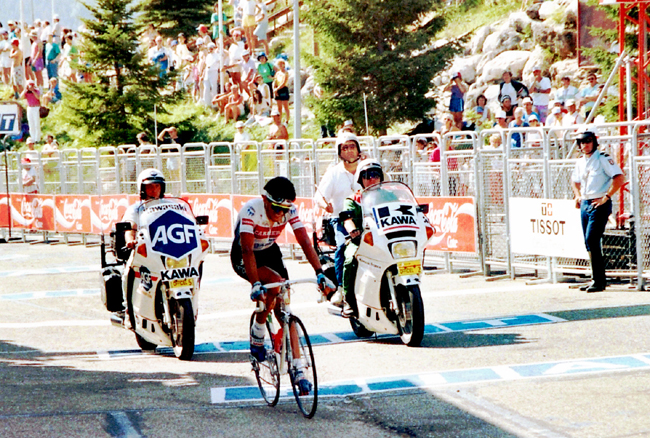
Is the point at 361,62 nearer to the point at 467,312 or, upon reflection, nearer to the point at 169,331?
the point at 467,312

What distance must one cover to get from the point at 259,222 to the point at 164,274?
6.33 ft

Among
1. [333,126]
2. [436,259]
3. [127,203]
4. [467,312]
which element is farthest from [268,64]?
[467,312]

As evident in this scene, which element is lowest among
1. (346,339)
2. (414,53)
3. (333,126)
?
(346,339)

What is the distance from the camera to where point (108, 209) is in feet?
79.3

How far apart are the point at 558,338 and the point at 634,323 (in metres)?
1.09

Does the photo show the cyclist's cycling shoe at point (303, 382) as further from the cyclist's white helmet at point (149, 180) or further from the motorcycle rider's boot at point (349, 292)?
the cyclist's white helmet at point (149, 180)

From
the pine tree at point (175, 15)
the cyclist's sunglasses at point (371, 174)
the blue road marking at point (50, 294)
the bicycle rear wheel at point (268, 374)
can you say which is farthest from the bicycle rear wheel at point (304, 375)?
the pine tree at point (175, 15)

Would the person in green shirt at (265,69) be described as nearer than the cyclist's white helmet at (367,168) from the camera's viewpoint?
No

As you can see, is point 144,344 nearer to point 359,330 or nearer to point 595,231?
point 359,330

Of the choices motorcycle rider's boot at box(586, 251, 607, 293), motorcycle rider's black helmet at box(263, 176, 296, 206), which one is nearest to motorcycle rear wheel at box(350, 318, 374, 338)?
motorcycle rider's black helmet at box(263, 176, 296, 206)

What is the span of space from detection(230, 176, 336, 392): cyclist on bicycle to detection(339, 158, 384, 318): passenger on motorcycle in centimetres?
178

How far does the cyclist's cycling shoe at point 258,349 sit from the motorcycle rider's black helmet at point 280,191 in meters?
1.03

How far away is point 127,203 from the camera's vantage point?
2342 centimetres

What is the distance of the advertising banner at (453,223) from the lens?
1596 centimetres
